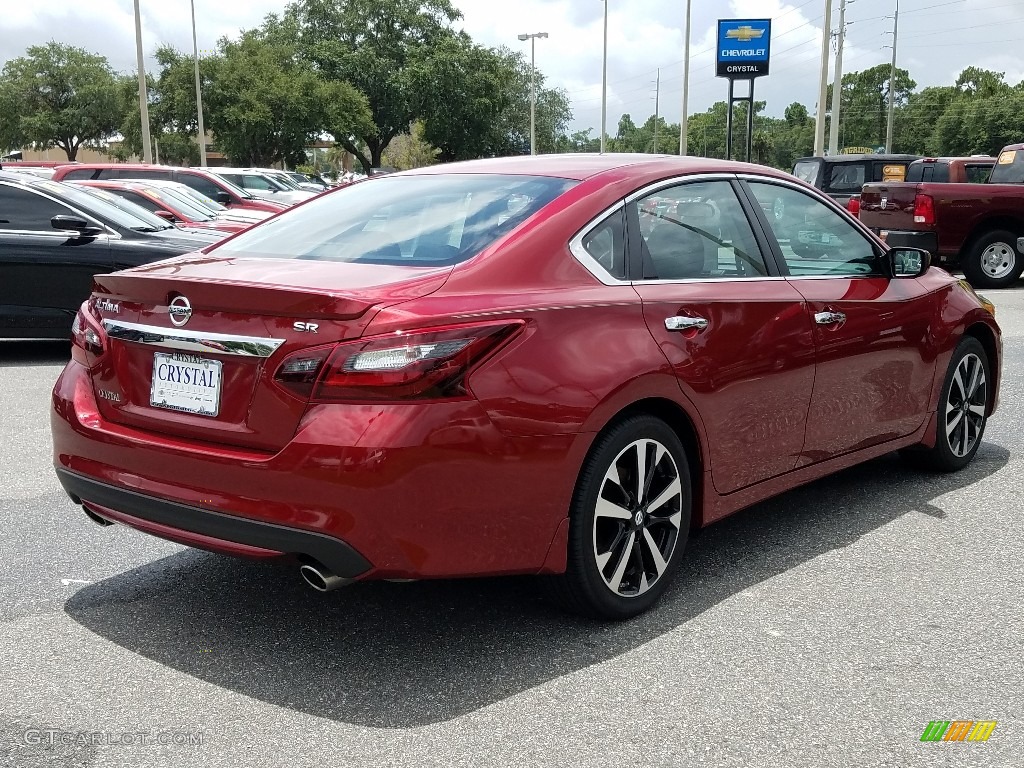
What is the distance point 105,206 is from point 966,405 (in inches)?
305

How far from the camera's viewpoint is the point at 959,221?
1507cm

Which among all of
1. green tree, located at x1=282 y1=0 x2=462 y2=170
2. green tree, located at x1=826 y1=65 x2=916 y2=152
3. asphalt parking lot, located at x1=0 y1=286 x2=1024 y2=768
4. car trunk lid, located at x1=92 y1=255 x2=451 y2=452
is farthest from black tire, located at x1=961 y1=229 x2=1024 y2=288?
green tree, located at x1=826 y1=65 x2=916 y2=152

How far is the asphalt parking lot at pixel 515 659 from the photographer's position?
3.00m

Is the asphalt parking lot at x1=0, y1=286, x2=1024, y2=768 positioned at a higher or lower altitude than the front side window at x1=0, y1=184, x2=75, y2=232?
lower

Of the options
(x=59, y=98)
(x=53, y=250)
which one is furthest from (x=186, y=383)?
(x=59, y=98)

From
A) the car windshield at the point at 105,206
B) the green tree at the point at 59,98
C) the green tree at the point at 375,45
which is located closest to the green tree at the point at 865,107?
the green tree at the point at 375,45

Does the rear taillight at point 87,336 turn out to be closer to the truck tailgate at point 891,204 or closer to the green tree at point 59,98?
the truck tailgate at point 891,204

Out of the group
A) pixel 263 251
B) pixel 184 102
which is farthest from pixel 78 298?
pixel 184 102

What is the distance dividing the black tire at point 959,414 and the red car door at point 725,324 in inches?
55.8

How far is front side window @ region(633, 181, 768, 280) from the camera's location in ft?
13.1

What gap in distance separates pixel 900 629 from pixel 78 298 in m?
7.67

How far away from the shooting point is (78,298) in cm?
941

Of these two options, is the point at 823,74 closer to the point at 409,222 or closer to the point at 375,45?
the point at 409,222

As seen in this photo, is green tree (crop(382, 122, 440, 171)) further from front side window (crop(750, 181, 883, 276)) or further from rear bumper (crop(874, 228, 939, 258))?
front side window (crop(750, 181, 883, 276))
